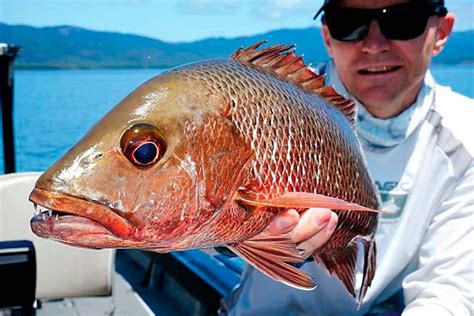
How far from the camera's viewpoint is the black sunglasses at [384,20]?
7.15 ft

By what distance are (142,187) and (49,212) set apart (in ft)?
0.49

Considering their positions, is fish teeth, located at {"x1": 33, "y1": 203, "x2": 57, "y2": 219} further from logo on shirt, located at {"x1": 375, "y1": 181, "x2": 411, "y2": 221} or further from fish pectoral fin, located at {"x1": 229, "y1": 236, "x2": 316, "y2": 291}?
logo on shirt, located at {"x1": 375, "y1": 181, "x2": 411, "y2": 221}

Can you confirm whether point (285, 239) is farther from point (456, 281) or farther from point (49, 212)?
point (456, 281)

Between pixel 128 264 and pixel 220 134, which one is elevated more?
pixel 220 134

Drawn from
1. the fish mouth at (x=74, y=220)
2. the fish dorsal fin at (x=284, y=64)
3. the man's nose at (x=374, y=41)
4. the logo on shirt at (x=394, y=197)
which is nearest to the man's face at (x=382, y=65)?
the man's nose at (x=374, y=41)

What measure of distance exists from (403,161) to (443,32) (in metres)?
0.56

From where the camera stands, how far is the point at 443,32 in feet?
8.27

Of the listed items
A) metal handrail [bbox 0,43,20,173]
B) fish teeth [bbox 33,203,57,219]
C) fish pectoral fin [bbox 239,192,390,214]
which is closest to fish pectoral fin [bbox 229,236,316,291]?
fish pectoral fin [bbox 239,192,390,214]

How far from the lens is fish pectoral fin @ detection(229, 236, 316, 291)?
1197 mm

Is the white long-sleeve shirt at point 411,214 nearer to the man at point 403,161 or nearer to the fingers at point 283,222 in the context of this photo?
the man at point 403,161

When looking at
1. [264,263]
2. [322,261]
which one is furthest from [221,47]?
[264,263]

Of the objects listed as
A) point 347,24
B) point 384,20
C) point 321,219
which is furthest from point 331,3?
point 321,219

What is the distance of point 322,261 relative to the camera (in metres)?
1.55

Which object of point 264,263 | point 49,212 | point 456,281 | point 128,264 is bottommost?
point 128,264
